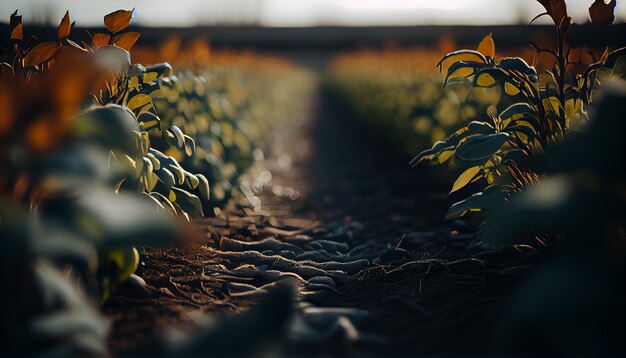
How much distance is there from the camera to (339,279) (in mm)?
2166

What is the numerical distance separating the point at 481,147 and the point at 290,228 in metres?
1.64

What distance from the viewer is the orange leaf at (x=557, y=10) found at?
1832mm

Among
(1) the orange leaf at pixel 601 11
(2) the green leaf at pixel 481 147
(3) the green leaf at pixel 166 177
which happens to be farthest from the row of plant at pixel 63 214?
(1) the orange leaf at pixel 601 11

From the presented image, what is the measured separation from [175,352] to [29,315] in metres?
0.36

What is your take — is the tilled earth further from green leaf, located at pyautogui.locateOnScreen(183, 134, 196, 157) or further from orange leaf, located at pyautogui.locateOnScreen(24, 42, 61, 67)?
orange leaf, located at pyautogui.locateOnScreen(24, 42, 61, 67)

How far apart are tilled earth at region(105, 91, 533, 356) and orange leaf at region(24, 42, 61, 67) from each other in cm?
80

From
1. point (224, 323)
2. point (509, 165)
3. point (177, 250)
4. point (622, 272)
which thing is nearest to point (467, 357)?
point (622, 272)

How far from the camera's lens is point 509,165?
1.99 meters

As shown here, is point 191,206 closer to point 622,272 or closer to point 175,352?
point 175,352

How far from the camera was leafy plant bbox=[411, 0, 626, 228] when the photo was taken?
5.92ft

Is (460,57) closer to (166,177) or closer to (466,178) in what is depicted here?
(466,178)

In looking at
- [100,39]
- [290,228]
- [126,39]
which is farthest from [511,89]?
[290,228]

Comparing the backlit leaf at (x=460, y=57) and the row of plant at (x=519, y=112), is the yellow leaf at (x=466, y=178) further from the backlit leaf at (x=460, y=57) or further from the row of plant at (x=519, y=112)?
the backlit leaf at (x=460, y=57)

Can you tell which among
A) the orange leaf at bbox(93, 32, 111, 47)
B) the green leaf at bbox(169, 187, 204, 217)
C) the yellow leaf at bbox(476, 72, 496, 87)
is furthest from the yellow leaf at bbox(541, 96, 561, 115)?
the orange leaf at bbox(93, 32, 111, 47)
